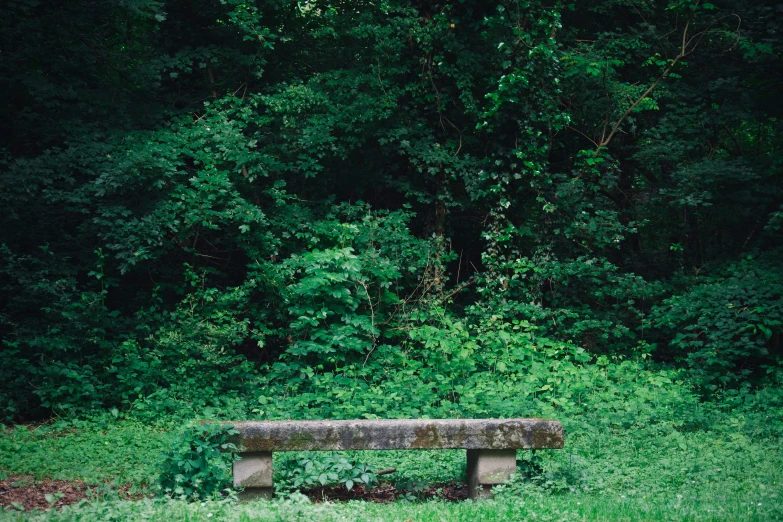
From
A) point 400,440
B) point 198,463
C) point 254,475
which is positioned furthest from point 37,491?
point 400,440

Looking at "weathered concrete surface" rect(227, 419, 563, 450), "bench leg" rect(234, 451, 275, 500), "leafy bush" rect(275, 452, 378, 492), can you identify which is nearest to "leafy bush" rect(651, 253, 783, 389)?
"weathered concrete surface" rect(227, 419, 563, 450)

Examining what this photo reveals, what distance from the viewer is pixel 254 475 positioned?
5.56 m

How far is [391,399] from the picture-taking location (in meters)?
8.42

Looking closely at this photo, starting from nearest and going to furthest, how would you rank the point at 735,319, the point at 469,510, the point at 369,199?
the point at 469,510 < the point at 735,319 < the point at 369,199

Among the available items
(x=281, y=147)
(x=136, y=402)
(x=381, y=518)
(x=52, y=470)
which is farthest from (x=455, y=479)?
(x=281, y=147)

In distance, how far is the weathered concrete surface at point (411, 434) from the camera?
5535mm

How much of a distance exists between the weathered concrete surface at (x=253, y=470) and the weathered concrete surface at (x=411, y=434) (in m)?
0.09

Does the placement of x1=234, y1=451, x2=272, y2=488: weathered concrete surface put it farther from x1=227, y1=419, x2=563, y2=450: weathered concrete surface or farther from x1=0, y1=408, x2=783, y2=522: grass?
x1=0, y1=408, x2=783, y2=522: grass

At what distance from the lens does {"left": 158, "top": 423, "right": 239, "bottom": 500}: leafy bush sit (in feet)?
17.5

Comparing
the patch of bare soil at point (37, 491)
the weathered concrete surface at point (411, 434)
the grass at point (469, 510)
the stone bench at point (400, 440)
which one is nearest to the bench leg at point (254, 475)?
→ the stone bench at point (400, 440)

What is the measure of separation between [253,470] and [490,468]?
205 centimetres

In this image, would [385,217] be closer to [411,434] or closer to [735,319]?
[735,319]

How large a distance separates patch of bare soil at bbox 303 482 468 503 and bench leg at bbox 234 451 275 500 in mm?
486

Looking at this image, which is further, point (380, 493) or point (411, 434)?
point (380, 493)
